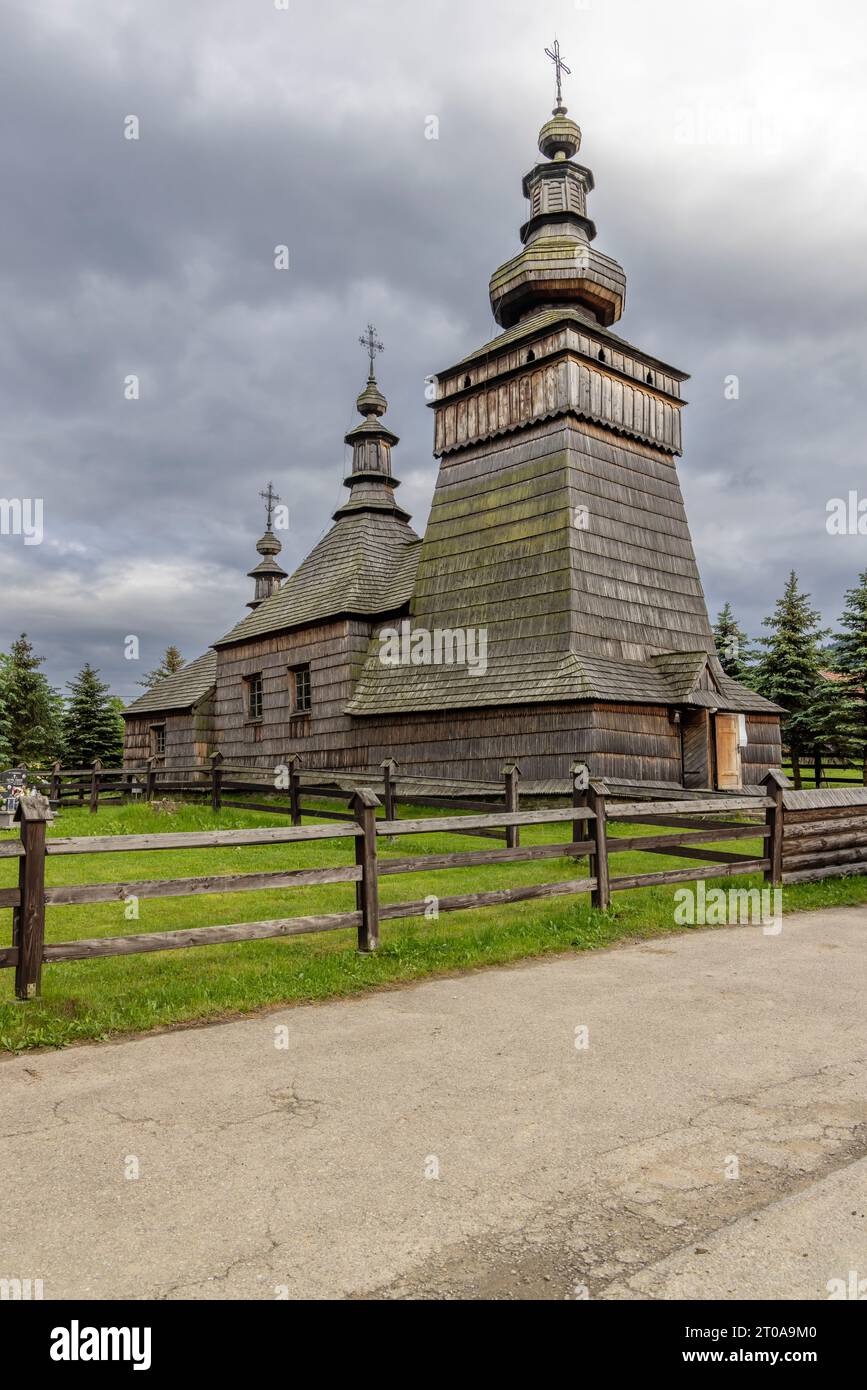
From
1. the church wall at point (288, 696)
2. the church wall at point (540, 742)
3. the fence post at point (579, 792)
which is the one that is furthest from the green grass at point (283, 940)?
the church wall at point (288, 696)

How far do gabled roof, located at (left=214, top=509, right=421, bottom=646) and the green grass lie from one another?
1219 cm

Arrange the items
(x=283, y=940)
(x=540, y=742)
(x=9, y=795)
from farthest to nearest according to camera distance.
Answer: (x=9, y=795), (x=540, y=742), (x=283, y=940)

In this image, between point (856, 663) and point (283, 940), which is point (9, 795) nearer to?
point (283, 940)

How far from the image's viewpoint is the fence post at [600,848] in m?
9.23

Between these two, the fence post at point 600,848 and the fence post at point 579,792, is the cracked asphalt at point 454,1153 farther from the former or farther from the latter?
the fence post at point 579,792

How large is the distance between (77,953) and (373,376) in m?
30.9

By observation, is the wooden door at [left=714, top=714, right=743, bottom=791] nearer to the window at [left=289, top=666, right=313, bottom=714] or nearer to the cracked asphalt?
the window at [left=289, top=666, right=313, bottom=714]

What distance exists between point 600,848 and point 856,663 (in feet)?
88.3

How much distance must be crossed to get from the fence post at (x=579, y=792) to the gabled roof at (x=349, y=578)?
8.47m

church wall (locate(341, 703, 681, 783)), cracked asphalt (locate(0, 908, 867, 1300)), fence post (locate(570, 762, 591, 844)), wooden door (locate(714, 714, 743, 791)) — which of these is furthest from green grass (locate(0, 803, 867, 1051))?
wooden door (locate(714, 714, 743, 791))

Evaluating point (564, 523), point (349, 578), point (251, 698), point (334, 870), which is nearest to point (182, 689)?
point (251, 698)

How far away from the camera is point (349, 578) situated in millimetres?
26781

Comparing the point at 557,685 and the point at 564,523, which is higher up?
the point at 564,523
